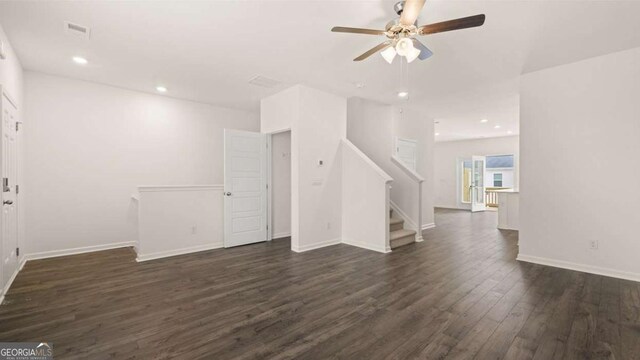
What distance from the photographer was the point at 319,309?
2.57m

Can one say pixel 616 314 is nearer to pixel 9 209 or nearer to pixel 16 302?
pixel 16 302

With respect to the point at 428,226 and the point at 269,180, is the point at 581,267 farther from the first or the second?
the point at 269,180

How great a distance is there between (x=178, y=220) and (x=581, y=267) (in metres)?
5.88

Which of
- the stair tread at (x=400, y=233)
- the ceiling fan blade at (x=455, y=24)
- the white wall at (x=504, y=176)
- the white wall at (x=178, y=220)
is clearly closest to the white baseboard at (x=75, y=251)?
the white wall at (x=178, y=220)

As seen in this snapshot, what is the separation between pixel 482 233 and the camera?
6051 mm

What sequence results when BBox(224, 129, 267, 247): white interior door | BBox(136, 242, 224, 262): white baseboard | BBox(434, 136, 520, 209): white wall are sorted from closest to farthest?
BBox(136, 242, 224, 262): white baseboard
BBox(224, 129, 267, 247): white interior door
BBox(434, 136, 520, 209): white wall

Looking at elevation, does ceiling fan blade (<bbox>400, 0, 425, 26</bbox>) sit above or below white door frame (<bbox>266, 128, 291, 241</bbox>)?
above

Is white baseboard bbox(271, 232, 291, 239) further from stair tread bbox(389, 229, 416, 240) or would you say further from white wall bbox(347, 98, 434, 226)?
white wall bbox(347, 98, 434, 226)

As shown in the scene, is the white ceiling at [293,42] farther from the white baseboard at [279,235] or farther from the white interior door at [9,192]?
the white baseboard at [279,235]

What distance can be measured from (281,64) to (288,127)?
123cm

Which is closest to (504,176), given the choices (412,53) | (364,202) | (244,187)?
(364,202)

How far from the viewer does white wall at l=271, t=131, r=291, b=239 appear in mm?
5484

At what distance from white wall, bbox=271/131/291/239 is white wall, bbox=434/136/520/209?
26.0 feet

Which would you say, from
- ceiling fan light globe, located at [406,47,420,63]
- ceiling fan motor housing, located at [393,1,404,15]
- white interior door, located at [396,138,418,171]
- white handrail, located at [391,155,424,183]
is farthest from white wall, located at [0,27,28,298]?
white interior door, located at [396,138,418,171]
